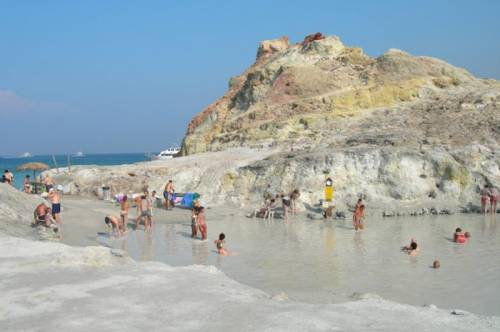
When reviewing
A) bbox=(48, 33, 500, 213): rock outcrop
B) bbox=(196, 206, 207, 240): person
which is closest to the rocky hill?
bbox=(48, 33, 500, 213): rock outcrop

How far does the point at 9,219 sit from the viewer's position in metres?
16.9

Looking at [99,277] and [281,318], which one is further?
[99,277]

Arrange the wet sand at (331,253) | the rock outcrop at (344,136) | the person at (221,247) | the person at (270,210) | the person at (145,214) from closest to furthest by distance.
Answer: the wet sand at (331,253) < the person at (221,247) < the person at (145,214) < the person at (270,210) < the rock outcrop at (344,136)

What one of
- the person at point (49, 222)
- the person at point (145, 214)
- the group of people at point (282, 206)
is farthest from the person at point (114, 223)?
the group of people at point (282, 206)

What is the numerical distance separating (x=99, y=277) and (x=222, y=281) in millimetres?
2119

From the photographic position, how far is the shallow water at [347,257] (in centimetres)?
1177

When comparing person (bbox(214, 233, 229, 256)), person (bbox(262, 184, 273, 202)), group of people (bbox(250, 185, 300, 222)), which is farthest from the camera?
person (bbox(262, 184, 273, 202))

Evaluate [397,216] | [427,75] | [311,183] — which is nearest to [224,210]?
[311,183]

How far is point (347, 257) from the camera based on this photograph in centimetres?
1571

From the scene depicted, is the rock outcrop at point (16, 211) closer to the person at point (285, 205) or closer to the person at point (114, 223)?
the person at point (114, 223)

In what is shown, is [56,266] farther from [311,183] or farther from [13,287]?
[311,183]

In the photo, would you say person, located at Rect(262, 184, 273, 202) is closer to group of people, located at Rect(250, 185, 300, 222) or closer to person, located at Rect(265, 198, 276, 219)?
group of people, located at Rect(250, 185, 300, 222)

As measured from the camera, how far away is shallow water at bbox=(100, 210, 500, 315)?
11766 millimetres

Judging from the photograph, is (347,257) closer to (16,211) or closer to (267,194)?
(16,211)
